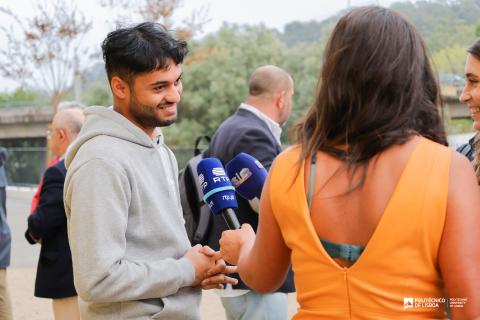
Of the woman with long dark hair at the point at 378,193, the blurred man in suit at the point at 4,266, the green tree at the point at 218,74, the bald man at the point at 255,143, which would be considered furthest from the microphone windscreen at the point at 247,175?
the green tree at the point at 218,74

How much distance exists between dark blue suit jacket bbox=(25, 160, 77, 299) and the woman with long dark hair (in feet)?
9.90

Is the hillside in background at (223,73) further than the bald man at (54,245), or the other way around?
the hillside in background at (223,73)

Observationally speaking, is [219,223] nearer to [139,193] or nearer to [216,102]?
[139,193]

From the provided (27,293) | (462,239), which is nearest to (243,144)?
(462,239)

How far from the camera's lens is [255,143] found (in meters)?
4.71

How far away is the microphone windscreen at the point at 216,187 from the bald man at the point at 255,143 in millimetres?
1230

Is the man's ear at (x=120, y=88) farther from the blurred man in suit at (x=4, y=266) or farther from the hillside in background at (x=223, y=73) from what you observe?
the hillside in background at (x=223, y=73)

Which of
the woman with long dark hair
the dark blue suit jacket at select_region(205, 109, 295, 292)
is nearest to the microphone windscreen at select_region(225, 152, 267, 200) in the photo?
the woman with long dark hair

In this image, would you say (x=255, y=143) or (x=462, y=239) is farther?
(x=255, y=143)

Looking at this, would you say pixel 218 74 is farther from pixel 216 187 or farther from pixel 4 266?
pixel 216 187

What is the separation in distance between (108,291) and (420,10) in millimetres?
16279

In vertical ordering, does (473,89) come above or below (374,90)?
below

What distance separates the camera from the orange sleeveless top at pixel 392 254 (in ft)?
6.45

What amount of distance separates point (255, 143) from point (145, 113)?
71.0 inches
